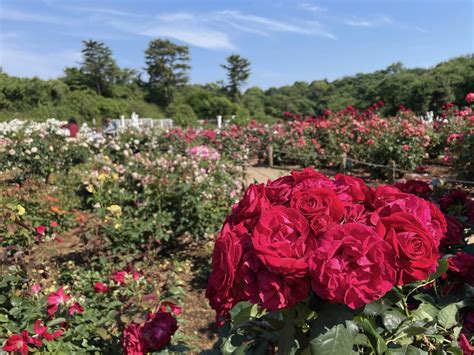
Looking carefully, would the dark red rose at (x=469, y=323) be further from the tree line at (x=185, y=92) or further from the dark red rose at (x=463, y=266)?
the tree line at (x=185, y=92)

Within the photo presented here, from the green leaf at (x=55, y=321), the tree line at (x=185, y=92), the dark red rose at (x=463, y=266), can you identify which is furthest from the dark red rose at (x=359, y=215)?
the tree line at (x=185, y=92)

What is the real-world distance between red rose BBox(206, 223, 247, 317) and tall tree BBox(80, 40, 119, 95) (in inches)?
2075

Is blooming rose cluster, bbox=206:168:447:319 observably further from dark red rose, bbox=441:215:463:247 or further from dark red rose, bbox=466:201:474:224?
dark red rose, bbox=466:201:474:224

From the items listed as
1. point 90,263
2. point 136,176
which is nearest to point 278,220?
point 90,263

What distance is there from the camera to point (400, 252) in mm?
735

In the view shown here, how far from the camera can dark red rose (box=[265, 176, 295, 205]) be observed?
2.85 feet

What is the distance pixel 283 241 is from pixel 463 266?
0.65 metres

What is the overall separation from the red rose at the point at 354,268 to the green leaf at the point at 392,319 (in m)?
0.16

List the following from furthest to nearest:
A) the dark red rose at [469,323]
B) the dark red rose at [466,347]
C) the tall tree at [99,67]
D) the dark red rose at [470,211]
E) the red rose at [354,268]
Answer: the tall tree at [99,67], the dark red rose at [470,211], the dark red rose at [469,323], the dark red rose at [466,347], the red rose at [354,268]

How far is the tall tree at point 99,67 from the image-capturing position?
165 feet

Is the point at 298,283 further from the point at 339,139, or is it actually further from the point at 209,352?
the point at 339,139

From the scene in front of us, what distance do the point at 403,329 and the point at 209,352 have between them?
0.58 metres

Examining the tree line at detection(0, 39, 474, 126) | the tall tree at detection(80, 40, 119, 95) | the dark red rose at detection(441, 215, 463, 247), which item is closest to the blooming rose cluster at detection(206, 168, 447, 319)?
the dark red rose at detection(441, 215, 463, 247)

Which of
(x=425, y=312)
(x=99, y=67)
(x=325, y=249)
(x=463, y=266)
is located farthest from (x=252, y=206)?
(x=99, y=67)
